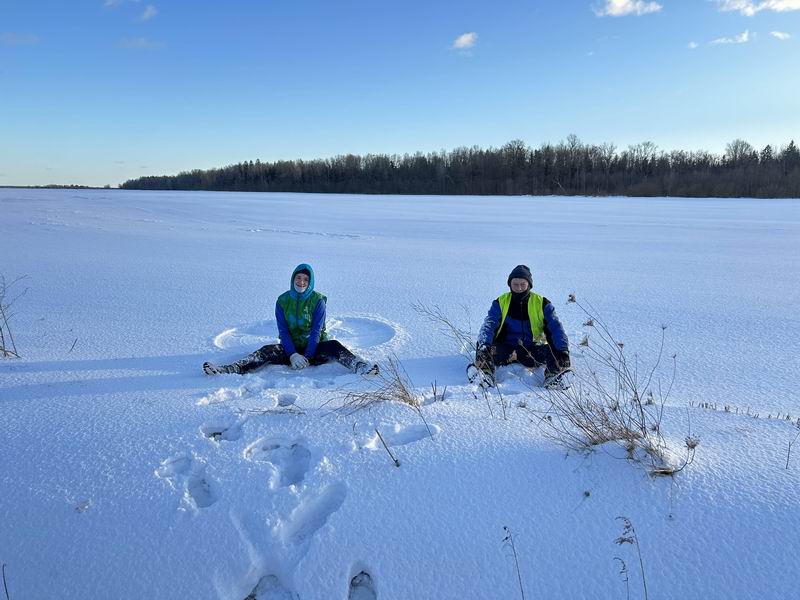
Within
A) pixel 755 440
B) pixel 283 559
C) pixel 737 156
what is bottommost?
pixel 283 559

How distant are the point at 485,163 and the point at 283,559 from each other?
63.1 m

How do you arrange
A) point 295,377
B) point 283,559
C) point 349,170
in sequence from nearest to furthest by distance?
point 283,559 → point 295,377 → point 349,170

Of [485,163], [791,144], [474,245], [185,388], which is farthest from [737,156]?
[185,388]

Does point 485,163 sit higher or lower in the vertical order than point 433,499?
higher

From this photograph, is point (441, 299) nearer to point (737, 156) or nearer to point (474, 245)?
point (474, 245)

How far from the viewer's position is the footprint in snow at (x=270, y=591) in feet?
5.82

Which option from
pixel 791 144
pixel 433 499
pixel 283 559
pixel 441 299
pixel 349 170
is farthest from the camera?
pixel 349 170

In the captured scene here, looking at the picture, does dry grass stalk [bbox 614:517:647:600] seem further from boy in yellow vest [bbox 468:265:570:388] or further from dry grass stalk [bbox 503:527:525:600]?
boy in yellow vest [bbox 468:265:570:388]

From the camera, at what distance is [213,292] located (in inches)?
264

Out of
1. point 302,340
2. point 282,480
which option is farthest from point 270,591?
point 302,340

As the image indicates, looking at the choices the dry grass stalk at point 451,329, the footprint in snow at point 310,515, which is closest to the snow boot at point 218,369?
the footprint in snow at point 310,515

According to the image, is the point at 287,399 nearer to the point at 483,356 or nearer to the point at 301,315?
the point at 301,315

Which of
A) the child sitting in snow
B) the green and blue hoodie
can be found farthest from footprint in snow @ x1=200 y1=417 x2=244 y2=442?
the green and blue hoodie

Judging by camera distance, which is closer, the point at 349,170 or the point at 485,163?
the point at 485,163
